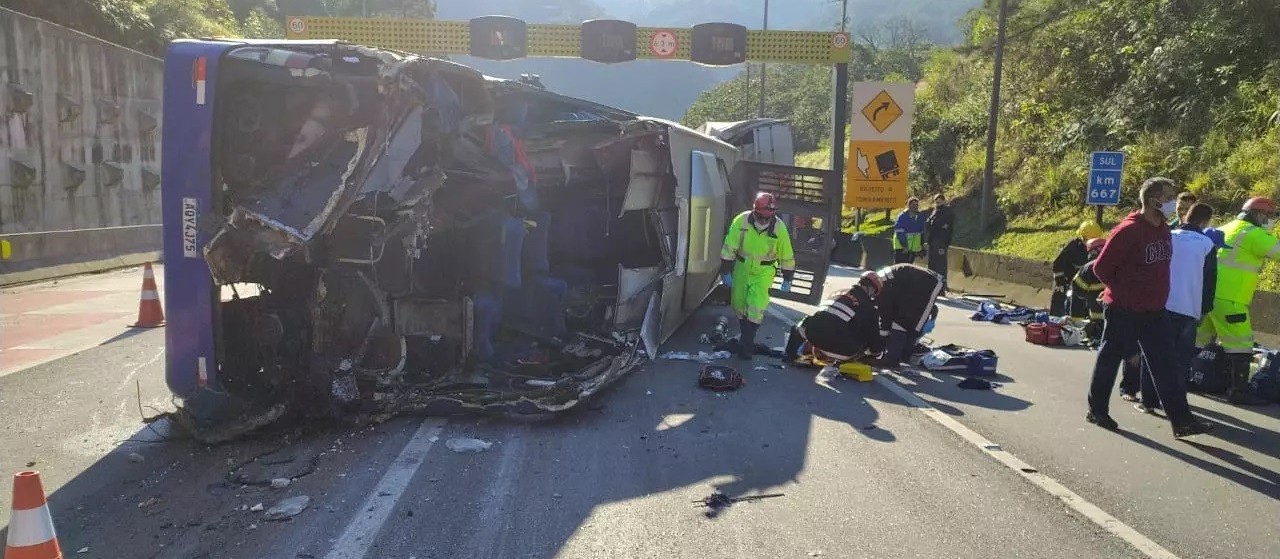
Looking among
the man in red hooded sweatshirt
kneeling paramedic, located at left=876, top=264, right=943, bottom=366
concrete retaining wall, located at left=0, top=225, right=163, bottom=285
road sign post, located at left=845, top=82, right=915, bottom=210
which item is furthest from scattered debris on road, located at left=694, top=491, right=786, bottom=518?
road sign post, located at left=845, top=82, right=915, bottom=210

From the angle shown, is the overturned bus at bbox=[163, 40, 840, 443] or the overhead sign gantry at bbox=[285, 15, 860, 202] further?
the overhead sign gantry at bbox=[285, 15, 860, 202]

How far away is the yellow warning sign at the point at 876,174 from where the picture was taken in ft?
61.8

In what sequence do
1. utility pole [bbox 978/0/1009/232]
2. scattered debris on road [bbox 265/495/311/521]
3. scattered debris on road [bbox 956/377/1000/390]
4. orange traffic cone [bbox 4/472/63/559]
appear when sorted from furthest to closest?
utility pole [bbox 978/0/1009/232] → scattered debris on road [bbox 956/377/1000/390] → scattered debris on road [bbox 265/495/311/521] → orange traffic cone [bbox 4/472/63/559]

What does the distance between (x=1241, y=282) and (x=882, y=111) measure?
40.2 ft

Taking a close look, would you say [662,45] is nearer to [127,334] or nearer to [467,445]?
[127,334]

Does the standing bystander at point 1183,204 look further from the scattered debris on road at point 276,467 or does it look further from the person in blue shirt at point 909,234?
the scattered debris on road at point 276,467

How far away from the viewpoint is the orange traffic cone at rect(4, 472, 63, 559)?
9.78 ft

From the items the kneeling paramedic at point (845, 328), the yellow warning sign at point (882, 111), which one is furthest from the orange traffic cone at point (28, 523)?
the yellow warning sign at point (882, 111)

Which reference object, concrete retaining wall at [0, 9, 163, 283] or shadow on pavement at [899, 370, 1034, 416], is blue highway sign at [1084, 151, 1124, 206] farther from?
concrete retaining wall at [0, 9, 163, 283]

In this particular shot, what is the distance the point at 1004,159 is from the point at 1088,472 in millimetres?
19034

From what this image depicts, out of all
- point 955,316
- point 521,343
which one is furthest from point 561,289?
point 955,316

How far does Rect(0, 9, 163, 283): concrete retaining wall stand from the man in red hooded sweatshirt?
47.2 ft

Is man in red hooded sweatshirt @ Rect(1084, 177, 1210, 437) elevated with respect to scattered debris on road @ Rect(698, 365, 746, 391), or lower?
elevated

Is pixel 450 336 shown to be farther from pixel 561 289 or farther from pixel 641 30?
pixel 641 30
